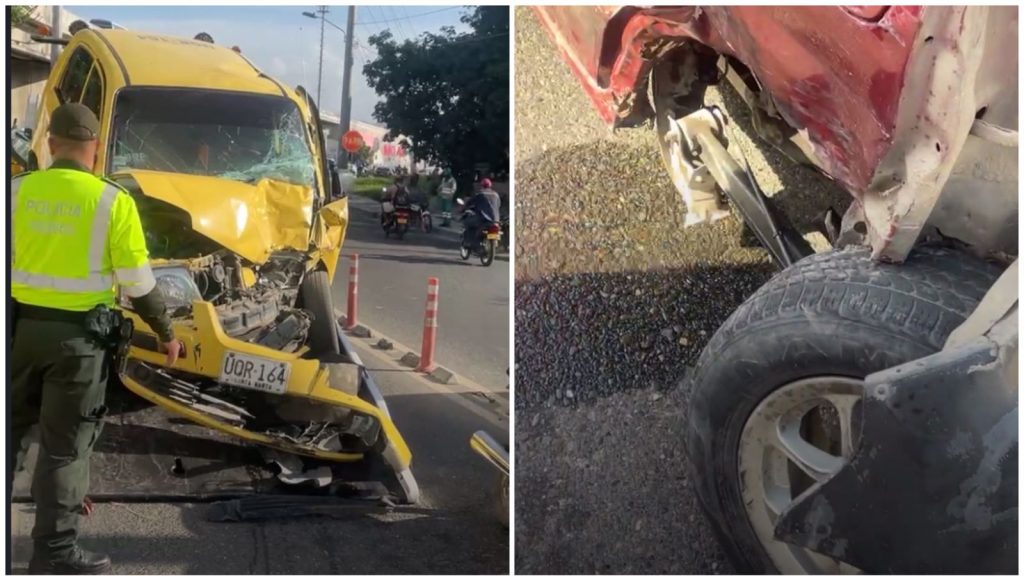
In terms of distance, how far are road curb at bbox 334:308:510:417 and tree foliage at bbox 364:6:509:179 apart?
57 cm

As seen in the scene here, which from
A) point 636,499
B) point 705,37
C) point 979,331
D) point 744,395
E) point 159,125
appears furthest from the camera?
point 159,125

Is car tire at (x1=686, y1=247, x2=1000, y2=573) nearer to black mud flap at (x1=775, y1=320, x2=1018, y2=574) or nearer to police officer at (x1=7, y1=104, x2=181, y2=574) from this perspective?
black mud flap at (x1=775, y1=320, x2=1018, y2=574)

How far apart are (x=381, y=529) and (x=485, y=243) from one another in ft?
3.07

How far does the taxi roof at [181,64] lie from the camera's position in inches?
114

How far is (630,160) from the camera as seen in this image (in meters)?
3.18

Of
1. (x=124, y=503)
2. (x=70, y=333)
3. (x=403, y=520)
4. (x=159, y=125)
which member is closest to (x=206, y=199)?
(x=159, y=125)

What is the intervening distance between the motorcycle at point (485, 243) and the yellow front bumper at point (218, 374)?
599 mm

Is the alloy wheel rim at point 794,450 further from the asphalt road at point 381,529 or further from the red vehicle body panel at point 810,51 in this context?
the asphalt road at point 381,529

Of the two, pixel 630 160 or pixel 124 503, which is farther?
pixel 630 160

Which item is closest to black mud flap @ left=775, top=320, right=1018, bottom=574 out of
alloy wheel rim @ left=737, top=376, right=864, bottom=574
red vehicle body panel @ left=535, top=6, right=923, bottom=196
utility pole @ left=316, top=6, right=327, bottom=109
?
alloy wheel rim @ left=737, top=376, right=864, bottom=574

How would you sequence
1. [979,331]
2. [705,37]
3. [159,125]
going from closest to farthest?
[979,331] < [705,37] < [159,125]

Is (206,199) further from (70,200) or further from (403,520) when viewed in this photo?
(403,520)

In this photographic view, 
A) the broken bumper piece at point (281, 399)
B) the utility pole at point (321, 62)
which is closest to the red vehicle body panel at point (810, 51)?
the utility pole at point (321, 62)

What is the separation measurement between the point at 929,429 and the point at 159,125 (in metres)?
2.42
